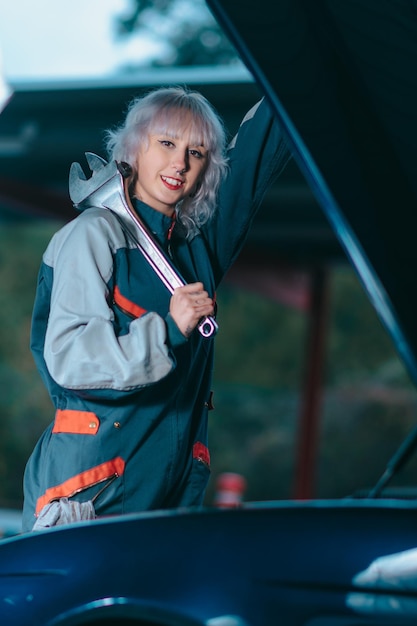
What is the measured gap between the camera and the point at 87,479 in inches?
70.1

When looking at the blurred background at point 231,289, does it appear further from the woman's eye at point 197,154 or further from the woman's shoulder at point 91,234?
the woman's shoulder at point 91,234

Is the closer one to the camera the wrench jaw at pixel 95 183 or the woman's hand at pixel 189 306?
the woman's hand at pixel 189 306

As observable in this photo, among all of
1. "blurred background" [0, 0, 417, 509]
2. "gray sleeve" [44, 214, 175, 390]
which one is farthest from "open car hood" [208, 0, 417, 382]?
"blurred background" [0, 0, 417, 509]

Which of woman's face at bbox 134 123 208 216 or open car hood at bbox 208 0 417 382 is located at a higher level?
woman's face at bbox 134 123 208 216

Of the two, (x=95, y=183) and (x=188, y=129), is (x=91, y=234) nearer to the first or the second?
(x=95, y=183)

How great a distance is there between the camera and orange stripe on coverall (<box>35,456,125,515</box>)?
70.2 inches

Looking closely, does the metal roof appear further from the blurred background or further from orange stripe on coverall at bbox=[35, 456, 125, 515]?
orange stripe on coverall at bbox=[35, 456, 125, 515]

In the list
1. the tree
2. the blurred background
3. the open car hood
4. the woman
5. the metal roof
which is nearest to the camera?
the open car hood

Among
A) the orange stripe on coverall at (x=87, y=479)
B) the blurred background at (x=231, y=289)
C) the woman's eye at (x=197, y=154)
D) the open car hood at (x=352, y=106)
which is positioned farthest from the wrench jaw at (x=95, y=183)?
the blurred background at (x=231, y=289)

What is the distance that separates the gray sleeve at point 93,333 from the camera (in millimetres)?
1703

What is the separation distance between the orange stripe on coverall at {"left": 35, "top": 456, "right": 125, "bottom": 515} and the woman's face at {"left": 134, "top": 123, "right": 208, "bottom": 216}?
0.54m

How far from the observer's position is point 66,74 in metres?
5.92

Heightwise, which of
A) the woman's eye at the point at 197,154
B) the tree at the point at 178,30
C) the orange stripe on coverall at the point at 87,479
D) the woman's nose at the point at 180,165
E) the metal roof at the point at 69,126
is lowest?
the orange stripe on coverall at the point at 87,479

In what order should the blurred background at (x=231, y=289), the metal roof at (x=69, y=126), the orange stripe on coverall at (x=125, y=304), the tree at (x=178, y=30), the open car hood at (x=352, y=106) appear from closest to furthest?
the open car hood at (x=352, y=106) → the orange stripe on coverall at (x=125, y=304) → the metal roof at (x=69, y=126) → the blurred background at (x=231, y=289) → the tree at (x=178, y=30)
